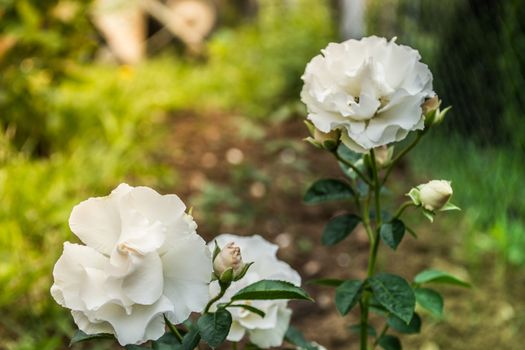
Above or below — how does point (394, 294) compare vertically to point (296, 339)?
above

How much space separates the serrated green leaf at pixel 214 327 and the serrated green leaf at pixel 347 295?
0.20 metres

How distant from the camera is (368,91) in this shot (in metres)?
0.84

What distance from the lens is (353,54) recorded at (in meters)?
0.85

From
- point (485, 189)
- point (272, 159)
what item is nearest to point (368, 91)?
point (485, 189)

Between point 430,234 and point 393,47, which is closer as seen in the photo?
point 393,47

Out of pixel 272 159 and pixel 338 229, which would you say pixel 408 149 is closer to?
pixel 338 229

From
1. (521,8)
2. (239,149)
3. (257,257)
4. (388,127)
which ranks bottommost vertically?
(239,149)

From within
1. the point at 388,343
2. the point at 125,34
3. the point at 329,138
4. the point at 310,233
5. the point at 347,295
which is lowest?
the point at 125,34

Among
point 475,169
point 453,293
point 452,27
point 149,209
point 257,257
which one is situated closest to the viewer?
point 149,209

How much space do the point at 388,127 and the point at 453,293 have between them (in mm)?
1436

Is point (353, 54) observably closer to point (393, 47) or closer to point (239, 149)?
point (393, 47)

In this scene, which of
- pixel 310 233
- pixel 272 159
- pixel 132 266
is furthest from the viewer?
pixel 272 159

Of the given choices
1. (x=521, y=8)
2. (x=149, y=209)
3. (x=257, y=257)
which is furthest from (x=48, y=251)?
(x=521, y=8)

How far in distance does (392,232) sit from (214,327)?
0.28m
